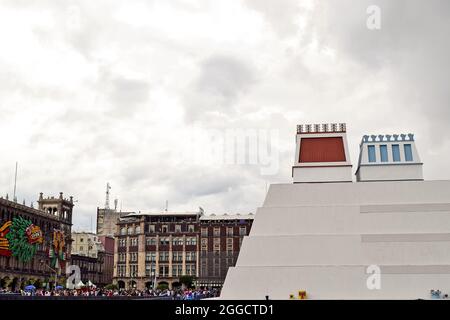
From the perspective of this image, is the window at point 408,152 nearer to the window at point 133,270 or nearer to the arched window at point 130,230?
the window at point 133,270

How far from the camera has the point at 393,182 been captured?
40.5 meters

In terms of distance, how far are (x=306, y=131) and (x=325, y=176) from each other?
170 inches

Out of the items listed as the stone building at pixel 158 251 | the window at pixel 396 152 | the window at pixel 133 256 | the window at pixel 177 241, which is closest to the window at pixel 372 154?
the window at pixel 396 152

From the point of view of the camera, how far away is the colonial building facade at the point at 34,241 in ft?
223

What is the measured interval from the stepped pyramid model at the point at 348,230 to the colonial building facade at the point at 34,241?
4163cm

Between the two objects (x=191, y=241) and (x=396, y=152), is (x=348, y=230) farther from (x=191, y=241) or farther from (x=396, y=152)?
(x=191, y=241)

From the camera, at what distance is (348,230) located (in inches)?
1528

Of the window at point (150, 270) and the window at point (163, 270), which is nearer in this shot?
the window at point (163, 270)

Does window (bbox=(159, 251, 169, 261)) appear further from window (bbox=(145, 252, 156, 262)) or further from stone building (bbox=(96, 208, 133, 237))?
stone building (bbox=(96, 208, 133, 237))

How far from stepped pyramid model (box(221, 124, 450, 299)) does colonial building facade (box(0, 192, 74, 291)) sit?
41629mm

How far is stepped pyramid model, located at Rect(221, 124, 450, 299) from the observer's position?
1431 inches

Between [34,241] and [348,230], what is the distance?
2057 inches

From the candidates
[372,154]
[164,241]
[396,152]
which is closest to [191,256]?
[164,241]
